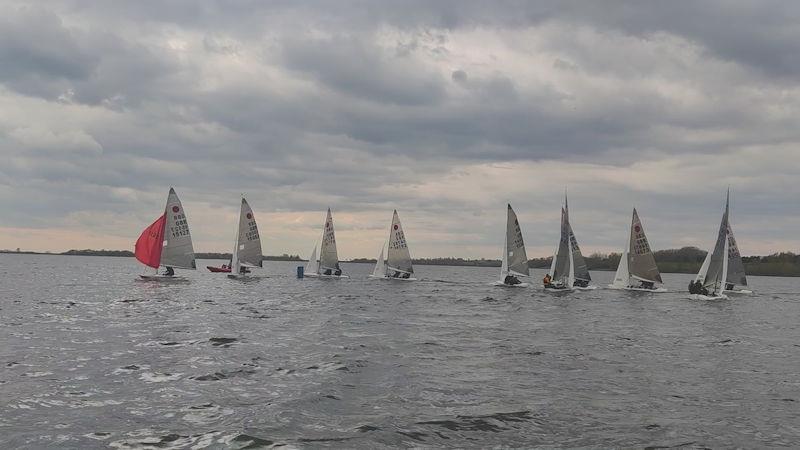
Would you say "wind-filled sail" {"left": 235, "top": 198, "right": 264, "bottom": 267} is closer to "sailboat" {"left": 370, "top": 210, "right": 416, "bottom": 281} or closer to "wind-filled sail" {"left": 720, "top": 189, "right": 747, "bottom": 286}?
"sailboat" {"left": 370, "top": 210, "right": 416, "bottom": 281}

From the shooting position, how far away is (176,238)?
61.5 metres

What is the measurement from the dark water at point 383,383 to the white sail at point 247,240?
39602 millimetres

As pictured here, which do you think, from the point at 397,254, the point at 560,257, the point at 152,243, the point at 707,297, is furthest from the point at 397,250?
the point at 707,297

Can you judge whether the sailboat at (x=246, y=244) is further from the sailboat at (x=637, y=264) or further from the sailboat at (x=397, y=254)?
the sailboat at (x=637, y=264)

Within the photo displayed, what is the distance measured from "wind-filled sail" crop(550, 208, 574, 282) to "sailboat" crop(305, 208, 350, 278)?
27.6m

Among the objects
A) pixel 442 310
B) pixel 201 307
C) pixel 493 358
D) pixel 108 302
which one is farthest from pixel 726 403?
pixel 108 302

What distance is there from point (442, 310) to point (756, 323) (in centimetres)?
1777

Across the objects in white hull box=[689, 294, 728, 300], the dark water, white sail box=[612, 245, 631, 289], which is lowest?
the dark water

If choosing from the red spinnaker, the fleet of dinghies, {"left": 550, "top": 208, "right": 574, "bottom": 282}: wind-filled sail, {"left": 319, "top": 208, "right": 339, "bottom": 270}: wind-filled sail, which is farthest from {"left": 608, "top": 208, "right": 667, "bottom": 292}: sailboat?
the red spinnaker

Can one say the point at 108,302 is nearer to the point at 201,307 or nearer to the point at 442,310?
the point at 201,307

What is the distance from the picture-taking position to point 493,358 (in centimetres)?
2056

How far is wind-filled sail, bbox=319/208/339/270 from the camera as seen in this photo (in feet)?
257

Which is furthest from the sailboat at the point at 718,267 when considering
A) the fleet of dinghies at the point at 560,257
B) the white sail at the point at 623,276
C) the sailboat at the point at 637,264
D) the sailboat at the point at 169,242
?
the sailboat at the point at 169,242

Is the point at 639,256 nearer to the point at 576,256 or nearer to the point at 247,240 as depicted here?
the point at 576,256
